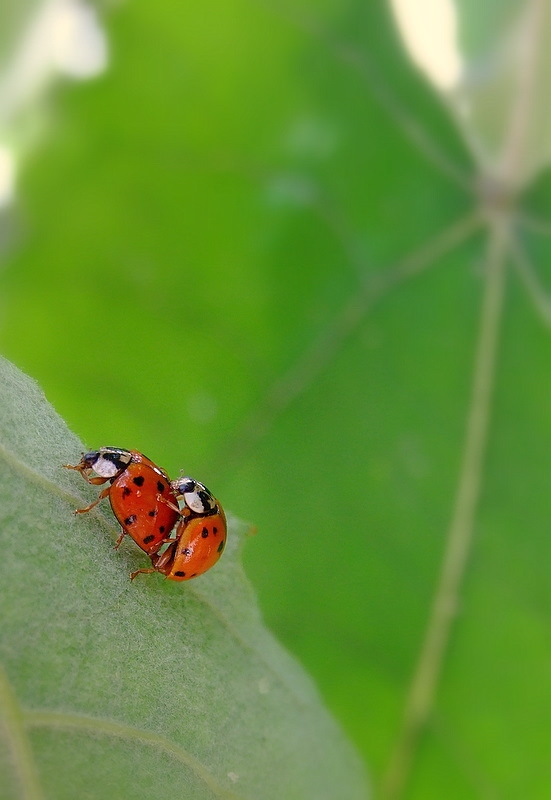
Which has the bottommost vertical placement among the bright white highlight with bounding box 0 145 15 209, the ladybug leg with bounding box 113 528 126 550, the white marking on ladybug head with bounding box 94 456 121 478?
the ladybug leg with bounding box 113 528 126 550

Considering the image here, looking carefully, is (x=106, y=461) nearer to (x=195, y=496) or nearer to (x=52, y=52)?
(x=195, y=496)

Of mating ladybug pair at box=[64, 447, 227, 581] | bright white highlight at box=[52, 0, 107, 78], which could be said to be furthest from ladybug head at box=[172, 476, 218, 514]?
bright white highlight at box=[52, 0, 107, 78]

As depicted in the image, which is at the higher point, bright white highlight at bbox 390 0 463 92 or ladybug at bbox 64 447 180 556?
bright white highlight at bbox 390 0 463 92

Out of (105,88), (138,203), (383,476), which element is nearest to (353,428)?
(383,476)

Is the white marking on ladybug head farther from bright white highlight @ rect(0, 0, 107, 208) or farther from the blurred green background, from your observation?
bright white highlight @ rect(0, 0, 107, 208)

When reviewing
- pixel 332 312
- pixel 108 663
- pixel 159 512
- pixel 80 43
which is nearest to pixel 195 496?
pixel 159 512

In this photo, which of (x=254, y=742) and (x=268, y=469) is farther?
(x=268, y=469)

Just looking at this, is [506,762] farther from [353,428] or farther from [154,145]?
[154,145]
